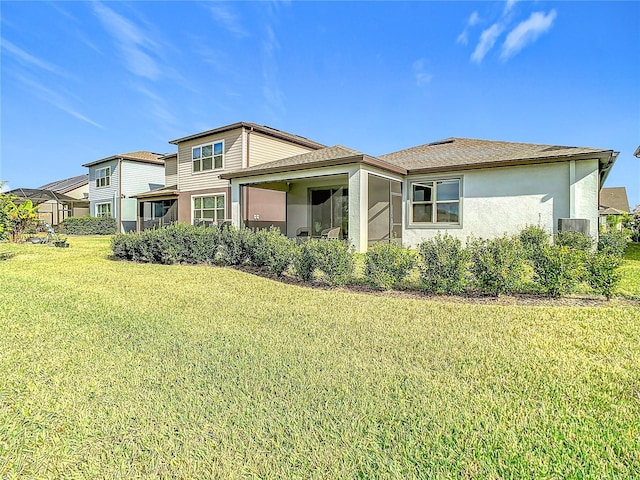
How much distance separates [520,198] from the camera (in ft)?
38.8

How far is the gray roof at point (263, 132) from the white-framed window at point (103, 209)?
1222 centimetres

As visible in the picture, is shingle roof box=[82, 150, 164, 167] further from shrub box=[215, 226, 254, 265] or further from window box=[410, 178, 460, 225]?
window box=[410, 178, 460, 225]

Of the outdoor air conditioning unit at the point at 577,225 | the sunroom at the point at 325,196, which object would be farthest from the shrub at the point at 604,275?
the sunroom at the point at 325,196

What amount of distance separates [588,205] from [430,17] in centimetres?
870

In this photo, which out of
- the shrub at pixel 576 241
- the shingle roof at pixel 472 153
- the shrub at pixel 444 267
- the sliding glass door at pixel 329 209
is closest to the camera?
the shrub at pixel 444 267

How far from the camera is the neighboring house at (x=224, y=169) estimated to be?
54.5ft

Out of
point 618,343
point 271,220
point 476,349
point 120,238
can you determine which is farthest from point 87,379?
point 271,220

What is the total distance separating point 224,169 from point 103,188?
16.7 metres

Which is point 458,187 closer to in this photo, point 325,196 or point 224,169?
point 325,196

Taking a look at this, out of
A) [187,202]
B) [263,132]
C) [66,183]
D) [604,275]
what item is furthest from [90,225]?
[604,275]

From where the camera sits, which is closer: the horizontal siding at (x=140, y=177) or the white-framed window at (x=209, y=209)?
the white-framed window at (x=209, y=209)

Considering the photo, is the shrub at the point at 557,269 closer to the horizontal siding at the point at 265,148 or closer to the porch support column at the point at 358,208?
the porch support column at the point at 358,208

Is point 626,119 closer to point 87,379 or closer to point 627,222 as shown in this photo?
point 627,222

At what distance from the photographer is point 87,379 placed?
9.80ft
